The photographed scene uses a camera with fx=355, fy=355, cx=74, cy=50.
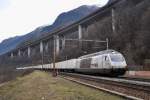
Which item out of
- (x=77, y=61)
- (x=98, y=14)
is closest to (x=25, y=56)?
(x=98, y=14)

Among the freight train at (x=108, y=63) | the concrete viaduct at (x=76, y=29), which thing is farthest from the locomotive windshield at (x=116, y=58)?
the concrete viaduct at (x=76, y=29)

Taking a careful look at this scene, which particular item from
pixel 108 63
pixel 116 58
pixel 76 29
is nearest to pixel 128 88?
pixel 108 63

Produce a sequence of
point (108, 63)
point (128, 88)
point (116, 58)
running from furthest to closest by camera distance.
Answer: point (116, 58) < point (108, 63) < point (128, 88)

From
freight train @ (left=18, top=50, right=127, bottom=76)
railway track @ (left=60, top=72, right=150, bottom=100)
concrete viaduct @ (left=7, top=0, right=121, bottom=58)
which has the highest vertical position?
concrete viaduct @ (left=7, top=0, right=121, bottom=58)

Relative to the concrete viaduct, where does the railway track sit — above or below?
below

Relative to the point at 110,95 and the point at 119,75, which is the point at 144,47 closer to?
the point at 119,75

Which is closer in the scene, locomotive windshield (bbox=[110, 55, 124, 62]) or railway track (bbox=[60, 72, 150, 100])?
railway track (bbox=[60, 72, 150, 100])

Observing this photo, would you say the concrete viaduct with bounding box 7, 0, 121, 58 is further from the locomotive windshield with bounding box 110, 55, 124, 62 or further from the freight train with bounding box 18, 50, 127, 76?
the locomotive windshield with bounding box 110, 55, 124, 62

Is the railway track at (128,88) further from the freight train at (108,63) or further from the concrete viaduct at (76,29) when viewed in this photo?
the concrete viaduct at (76,29)

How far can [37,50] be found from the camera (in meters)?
171

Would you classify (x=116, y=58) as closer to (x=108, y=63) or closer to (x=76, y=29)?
(x=108, y=63)

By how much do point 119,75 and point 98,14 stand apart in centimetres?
5686

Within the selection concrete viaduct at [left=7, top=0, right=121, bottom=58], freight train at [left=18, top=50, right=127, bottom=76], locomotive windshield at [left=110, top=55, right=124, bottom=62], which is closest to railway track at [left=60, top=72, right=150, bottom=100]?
freight train at [left=18, top=50, right=127, bottom=76]

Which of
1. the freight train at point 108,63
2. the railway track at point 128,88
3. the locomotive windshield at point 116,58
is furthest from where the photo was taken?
the locomotive windshield at point 116,58
